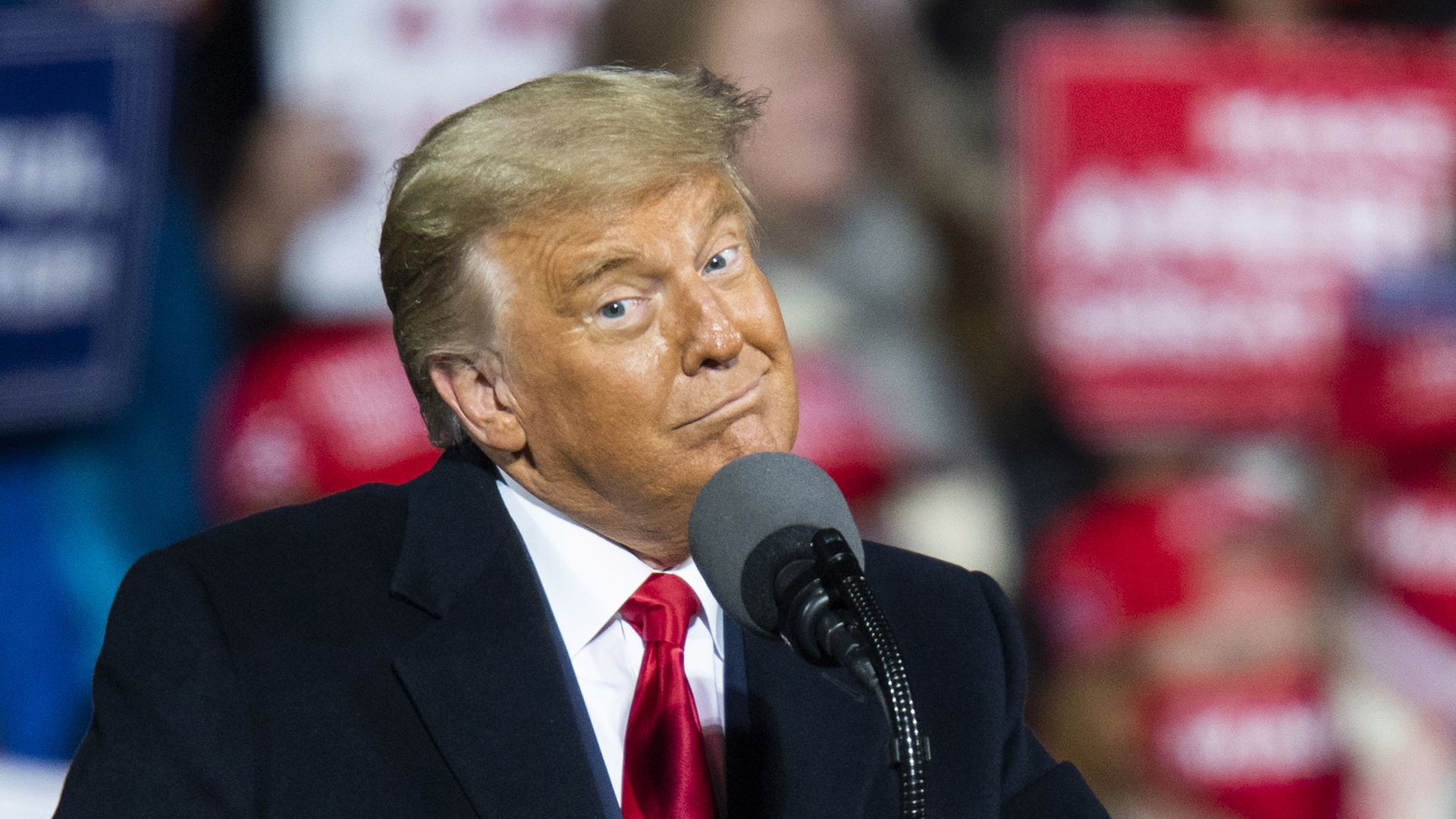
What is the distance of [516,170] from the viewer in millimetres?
1415

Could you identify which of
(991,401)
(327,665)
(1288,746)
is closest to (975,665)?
(327,665)

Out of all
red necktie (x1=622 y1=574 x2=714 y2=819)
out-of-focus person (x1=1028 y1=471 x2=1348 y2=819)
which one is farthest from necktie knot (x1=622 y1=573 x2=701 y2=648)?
out-of-focus person (x1=1028 y1=471 x2=1348 y2=819)

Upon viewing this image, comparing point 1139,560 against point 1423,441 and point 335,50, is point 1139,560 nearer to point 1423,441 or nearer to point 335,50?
point 1423,441

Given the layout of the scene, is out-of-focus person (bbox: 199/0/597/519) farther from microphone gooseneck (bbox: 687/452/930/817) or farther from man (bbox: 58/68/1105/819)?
microphone gooseneck (bbox: 687/452/930/817)

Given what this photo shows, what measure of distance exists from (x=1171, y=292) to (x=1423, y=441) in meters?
0.79

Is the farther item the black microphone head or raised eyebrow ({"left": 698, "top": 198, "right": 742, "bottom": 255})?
raised eyebrow ({"left": 698, "top": 198, "right": 742, "bottom": 255})

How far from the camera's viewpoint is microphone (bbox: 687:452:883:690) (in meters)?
1.13

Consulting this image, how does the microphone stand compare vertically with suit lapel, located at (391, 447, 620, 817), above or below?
above

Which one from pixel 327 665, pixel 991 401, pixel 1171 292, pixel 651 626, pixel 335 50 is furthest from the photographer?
pixel 1171 292

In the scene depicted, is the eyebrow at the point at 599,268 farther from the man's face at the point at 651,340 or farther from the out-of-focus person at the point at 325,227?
the out-of-focus person at the point at 325,227

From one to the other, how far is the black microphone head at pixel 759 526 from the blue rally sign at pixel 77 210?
8.52 feet

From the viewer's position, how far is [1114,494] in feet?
15.5

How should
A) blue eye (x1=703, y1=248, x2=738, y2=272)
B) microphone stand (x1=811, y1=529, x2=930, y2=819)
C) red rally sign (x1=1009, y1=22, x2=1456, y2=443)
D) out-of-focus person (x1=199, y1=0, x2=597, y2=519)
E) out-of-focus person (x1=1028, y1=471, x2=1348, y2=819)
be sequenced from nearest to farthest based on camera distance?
microphone stand (x1=811, y1=529, x2=930, y2=819)
blue eye (x1=703, y1=248, x2=738, y2=272)
out-of-focus person (x1=199, y1=0, x2=597, y2=519)
out-of-focus person (x1=1028, y1=471, x2=1348, y2=819)
red rally sign (x1=1009, y1=22, x2=1456, y2=443)

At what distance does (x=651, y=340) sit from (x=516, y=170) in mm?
180
